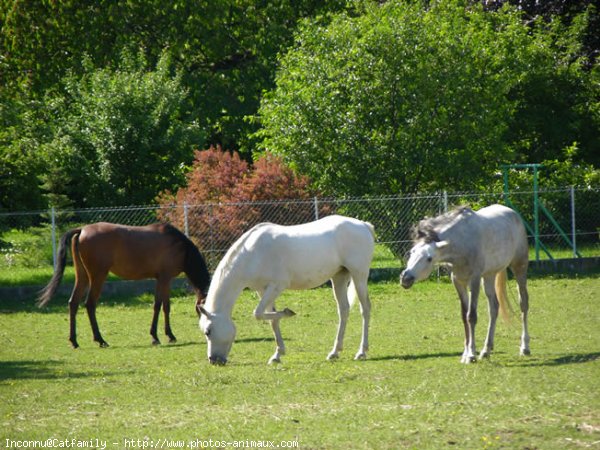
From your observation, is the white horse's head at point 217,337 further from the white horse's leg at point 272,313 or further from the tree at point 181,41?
the tree at point 181,41

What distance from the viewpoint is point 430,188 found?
24156 mm

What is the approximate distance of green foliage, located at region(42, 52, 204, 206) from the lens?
24.8m

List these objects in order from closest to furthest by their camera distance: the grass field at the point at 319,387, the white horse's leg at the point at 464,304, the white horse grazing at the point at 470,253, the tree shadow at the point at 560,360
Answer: the grass field at the point at 319,387
the tree shadow at the point at 560,360
the white horse grazing at the point at 470,253
the white horse's leg at the point at 464,304

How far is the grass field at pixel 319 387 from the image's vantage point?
775 centimetres

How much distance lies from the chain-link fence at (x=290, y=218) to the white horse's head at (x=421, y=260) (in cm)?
915

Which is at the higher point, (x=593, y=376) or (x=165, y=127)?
(x=165, y=127)

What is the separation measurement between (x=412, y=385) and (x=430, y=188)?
1470 centimetres

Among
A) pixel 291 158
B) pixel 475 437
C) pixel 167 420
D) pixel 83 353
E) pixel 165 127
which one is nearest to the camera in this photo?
pixel 475 437

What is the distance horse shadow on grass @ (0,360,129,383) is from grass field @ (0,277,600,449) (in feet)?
0.08

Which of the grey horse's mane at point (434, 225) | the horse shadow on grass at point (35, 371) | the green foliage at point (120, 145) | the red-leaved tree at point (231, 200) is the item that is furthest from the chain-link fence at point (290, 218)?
the grey horse's mane at point (434, 225)

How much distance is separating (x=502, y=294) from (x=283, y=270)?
2774 millimetres

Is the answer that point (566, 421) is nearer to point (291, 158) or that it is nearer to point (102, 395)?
point (102, 395)

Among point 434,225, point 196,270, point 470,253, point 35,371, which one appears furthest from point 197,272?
point 470,253

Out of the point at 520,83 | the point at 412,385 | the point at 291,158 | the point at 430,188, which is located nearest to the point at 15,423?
the point at 412,385
